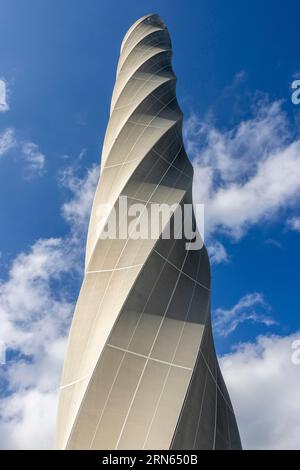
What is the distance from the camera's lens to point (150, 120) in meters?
25.6

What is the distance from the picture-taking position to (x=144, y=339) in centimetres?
1487

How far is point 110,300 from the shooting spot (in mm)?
16453

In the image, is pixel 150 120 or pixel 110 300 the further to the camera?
pixel 150 120

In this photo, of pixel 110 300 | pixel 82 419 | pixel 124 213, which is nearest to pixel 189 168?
pixel 124 213

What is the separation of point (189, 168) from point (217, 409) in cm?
1409

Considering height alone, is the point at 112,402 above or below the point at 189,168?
below

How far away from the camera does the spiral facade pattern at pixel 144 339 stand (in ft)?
43.1

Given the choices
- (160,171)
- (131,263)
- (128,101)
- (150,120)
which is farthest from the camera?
(128,101)

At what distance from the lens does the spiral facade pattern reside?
43.1 feet
